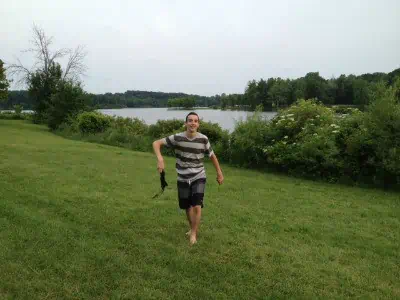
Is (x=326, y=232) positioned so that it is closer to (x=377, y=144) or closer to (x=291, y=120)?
(x=377, y=144)

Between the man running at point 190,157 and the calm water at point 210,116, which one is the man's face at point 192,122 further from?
the calm water at point 210,116

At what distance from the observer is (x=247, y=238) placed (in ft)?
18.4

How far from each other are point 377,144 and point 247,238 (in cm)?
595

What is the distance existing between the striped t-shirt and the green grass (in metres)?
0.99

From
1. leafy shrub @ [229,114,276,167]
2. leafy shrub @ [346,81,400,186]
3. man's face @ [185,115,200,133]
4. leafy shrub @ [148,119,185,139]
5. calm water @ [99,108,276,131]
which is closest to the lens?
man's face @ [185,115,200,133]

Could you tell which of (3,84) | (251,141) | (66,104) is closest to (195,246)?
(251,141)

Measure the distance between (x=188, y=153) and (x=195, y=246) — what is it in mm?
1296

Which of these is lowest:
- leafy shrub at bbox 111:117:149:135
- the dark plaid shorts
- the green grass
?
the green grass

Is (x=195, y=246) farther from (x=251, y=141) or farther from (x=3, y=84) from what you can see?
(x=3, y=84)

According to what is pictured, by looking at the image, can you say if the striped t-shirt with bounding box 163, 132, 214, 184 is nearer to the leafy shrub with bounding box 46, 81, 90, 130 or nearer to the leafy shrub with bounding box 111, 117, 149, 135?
the leafy shrub with bounding box 111, 117, 149, 135

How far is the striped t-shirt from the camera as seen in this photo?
5188 millimetres

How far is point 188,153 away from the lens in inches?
205

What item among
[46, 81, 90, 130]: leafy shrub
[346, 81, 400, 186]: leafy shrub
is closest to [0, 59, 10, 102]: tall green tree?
[46, 81, 90, 130]: leafy shrub

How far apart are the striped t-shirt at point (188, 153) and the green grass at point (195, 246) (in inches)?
39.1
